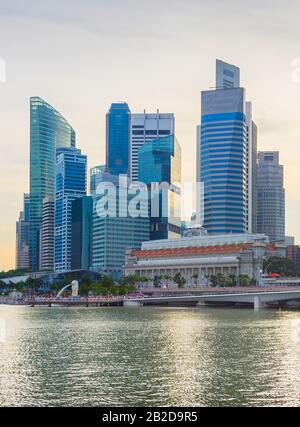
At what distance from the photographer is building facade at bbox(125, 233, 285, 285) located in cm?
17338

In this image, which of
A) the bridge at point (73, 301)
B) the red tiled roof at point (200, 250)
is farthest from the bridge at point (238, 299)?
the red tiled roof at point (200, 250)

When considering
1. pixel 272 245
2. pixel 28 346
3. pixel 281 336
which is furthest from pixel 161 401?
pixel 272 245

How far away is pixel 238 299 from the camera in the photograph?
116 m

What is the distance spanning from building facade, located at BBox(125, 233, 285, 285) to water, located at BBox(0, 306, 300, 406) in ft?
328

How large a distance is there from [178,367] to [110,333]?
75.8 ft

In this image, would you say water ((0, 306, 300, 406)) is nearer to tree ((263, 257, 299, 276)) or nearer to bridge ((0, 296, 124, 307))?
bridge ((0, 296, 124, 307))

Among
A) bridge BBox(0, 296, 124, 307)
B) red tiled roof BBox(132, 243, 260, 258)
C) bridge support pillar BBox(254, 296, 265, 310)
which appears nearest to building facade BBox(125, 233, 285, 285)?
red tiled roof BBox(132, 243, 260, 258)

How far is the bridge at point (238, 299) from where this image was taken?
11144cm

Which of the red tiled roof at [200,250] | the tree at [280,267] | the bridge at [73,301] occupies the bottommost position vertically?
the bridge at [73,301]

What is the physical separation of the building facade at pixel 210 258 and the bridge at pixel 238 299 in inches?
1282

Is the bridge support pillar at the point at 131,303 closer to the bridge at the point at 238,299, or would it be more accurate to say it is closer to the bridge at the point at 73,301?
the bridge at the point at 238,299

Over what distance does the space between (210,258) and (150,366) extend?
138 m

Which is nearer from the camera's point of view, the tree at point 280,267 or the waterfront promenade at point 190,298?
the waterfront promenade at point 190,298

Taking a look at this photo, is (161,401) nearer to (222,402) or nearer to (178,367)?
(222,402)
